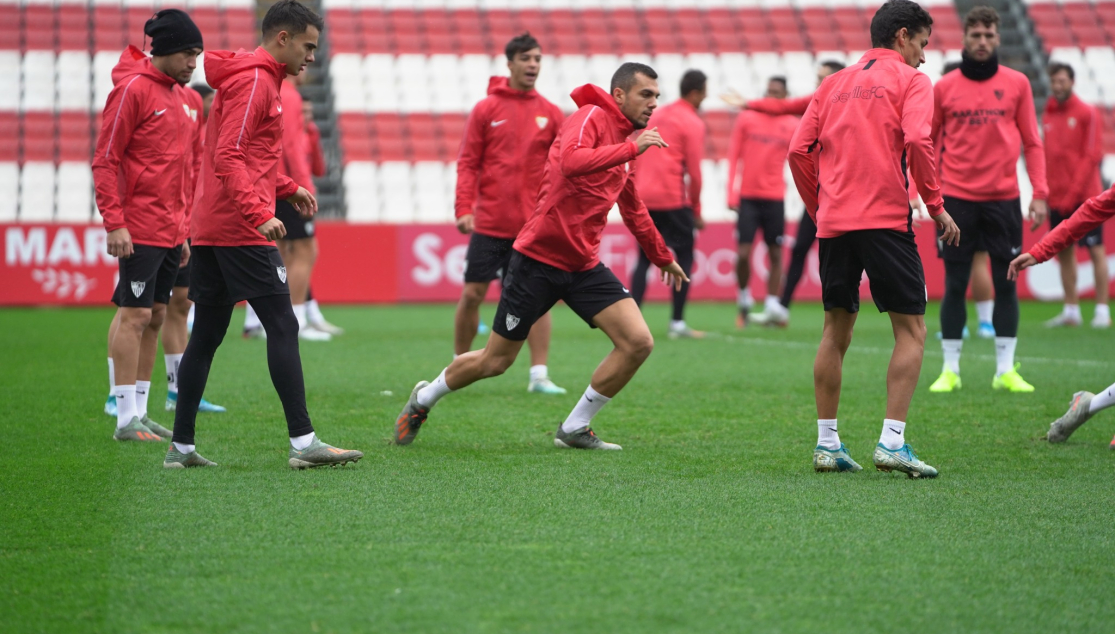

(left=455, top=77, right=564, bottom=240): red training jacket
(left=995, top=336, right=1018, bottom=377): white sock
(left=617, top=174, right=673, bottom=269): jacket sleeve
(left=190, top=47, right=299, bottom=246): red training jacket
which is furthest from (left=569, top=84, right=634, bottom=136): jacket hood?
(left=995, top=336, right=1018, bottom=377): white sock

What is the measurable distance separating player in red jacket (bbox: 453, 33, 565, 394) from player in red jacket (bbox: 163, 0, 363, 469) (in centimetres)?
260

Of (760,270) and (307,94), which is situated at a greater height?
(307,94)

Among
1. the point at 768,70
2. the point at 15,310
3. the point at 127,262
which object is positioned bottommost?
the point at 15,310

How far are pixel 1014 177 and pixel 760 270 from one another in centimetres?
857

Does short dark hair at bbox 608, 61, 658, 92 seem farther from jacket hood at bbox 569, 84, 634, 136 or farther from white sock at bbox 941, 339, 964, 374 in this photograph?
white sock at bbox 941, 339, 964, 374

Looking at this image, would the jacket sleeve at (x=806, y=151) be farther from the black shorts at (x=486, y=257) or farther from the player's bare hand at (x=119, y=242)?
the player's bare hand at (x=119, y=242)

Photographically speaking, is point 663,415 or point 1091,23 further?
point 1091,23

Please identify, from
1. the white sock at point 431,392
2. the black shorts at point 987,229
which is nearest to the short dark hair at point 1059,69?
the black shorts at point 987,229

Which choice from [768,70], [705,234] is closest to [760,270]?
[705,234]

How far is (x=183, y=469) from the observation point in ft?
15.8

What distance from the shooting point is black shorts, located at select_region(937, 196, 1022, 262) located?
24.1ft

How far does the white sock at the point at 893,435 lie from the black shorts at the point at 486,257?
129 inches

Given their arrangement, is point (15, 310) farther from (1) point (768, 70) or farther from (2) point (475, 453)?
(1) point (768, 70)

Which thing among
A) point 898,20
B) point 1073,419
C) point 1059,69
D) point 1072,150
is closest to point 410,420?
point 898,20
